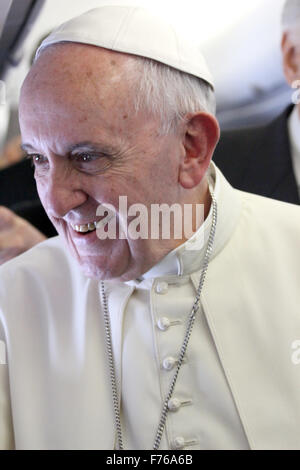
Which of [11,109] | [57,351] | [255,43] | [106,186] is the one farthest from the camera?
[11,109]

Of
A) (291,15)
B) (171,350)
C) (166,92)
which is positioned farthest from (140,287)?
(291,15)

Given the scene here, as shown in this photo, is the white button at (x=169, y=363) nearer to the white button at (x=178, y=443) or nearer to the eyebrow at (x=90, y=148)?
the white button at (x=178, y=443)

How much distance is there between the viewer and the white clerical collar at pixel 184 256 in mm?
1952

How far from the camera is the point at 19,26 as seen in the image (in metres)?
2.56

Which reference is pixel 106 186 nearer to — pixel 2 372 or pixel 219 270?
pixel 219 270

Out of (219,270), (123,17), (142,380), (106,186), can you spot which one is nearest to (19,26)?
(123,17)

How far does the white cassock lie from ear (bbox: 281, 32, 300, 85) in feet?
2.05

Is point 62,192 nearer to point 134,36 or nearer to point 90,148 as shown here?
point 90,148

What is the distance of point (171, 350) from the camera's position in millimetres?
1916

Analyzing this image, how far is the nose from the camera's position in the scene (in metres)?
1.79

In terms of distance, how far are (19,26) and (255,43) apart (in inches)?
36.3

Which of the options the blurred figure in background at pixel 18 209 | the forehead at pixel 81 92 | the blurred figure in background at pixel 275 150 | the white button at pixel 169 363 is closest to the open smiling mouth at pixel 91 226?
the forehead at pixel 81 92
